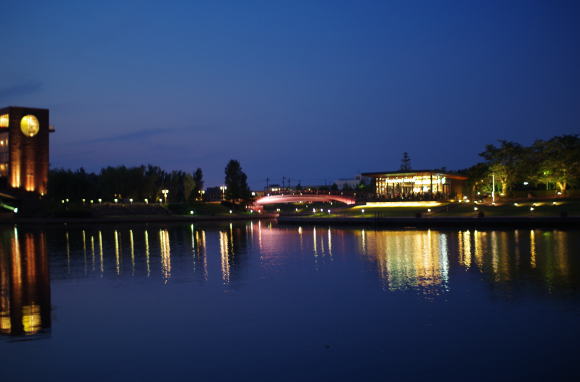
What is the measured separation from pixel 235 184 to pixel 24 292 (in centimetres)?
7381

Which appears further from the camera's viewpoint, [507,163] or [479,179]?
[479,179]

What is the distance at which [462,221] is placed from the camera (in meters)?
45.7

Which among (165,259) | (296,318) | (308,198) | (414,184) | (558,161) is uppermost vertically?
(558,161)

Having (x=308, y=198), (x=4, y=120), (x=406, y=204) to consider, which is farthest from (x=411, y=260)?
(x=4, y=120)

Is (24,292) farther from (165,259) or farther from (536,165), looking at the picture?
(536,165)

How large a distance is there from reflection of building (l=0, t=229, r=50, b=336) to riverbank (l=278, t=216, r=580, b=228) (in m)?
29.1

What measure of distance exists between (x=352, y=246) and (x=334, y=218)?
23129 mm

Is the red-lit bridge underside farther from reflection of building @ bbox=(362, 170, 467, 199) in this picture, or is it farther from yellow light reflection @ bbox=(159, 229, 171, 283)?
yellow light reflection @ bbox=(159, 229, 171, 283)

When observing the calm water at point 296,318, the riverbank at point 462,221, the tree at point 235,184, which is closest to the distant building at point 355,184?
the tree at point 235,184

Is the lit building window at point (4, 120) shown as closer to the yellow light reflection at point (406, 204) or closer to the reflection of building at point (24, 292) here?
the yellow light reflection at point (406, 204)

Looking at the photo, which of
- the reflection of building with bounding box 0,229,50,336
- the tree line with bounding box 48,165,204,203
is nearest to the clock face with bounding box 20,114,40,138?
the tree line with bounding box 48,165,204,203

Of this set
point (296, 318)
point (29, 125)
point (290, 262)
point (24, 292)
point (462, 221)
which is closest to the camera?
A: point (296, 318)

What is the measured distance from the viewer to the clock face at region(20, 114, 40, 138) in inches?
3081

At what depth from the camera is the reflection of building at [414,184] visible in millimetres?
69500
